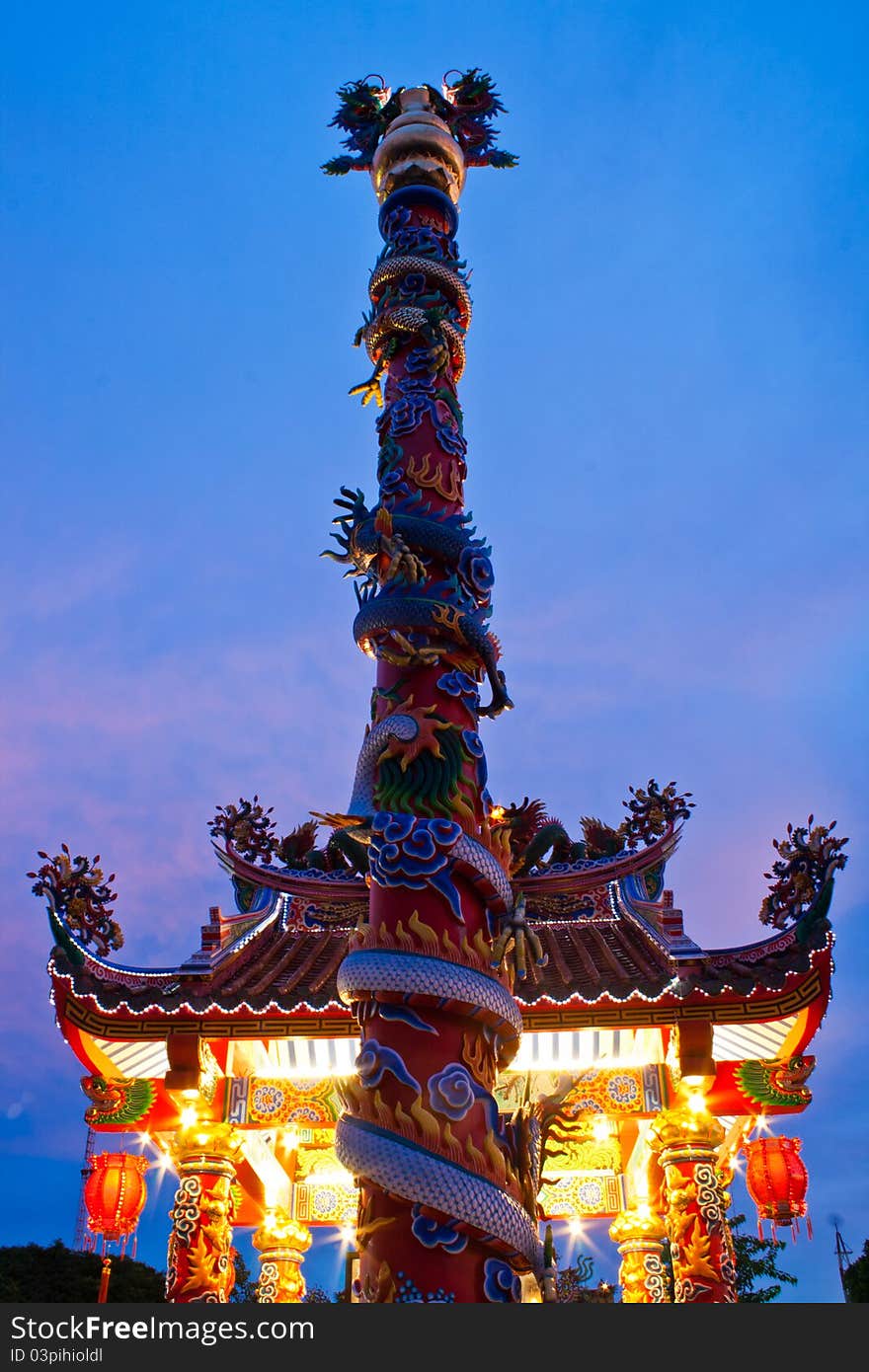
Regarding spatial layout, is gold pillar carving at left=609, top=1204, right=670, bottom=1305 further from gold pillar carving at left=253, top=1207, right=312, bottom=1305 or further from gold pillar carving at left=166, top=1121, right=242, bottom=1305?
gold pillar carving at left=166, top=1121, right=242, bottom=1305

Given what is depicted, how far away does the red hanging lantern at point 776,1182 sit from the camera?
8.48 metres

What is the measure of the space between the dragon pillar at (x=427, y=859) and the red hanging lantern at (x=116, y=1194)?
Result: 465 centimetres

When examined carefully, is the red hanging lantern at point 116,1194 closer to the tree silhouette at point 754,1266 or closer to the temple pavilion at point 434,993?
the temple pavilion at point 434,993

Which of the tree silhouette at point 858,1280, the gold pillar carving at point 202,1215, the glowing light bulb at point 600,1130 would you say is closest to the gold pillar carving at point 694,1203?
the glowing light bulb at point 600,1130

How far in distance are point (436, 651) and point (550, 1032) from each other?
3.70 meters

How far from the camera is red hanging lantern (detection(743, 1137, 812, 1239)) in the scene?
8.48 meters

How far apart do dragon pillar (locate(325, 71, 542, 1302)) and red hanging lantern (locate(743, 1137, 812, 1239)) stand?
4.27m

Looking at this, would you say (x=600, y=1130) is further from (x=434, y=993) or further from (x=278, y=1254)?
(x=434, y=993)

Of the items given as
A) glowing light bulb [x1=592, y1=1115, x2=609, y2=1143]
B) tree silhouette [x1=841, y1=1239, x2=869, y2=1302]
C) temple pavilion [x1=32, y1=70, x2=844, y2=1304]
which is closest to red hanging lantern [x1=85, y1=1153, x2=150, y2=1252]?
temple pavilion [x1=32, y1=70, x2=844, y2=1304]

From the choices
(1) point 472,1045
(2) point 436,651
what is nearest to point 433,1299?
(1) point 472,1045

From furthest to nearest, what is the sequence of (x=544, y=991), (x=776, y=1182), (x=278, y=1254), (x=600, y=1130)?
(x=278, y=1254)
(x=600, y=1130)
(x=776, y=1182)
(x=544, y=991)

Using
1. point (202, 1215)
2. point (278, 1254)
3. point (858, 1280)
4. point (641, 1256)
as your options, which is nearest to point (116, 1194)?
point (202, 1215)

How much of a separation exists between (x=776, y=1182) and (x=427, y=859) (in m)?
5.34

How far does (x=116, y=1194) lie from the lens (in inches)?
338
